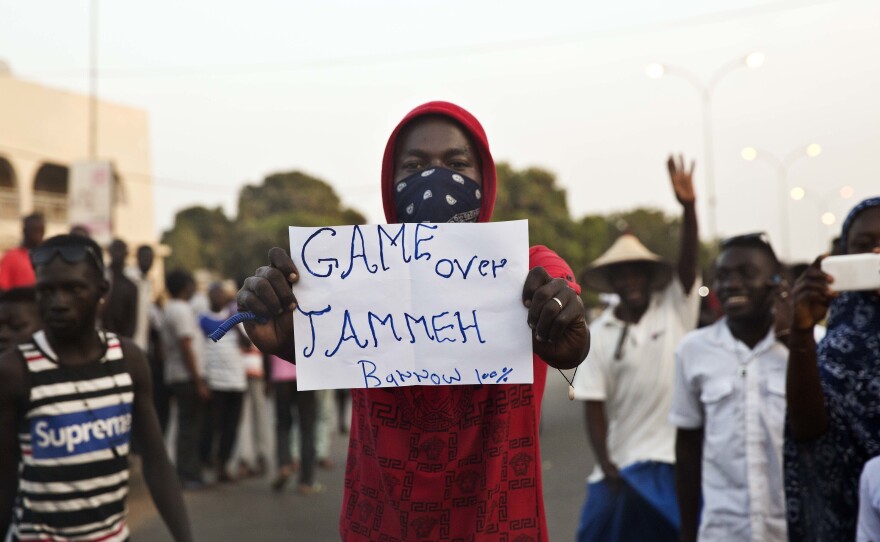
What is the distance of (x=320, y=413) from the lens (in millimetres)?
9961

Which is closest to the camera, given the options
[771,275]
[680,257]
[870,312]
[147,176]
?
[870,312]

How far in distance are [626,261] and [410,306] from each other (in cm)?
363

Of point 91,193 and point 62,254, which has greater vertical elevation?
point 91,193

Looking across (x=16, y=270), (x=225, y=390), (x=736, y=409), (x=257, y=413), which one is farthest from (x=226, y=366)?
(x=736, y=409)

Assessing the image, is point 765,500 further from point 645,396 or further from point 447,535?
point 447,535

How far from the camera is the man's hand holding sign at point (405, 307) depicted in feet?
7.41

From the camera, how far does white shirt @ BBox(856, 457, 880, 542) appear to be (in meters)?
3.01

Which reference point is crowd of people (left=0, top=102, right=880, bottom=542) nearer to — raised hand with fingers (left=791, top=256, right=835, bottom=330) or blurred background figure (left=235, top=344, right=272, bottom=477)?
raised hand with fingers (left=791, top=256, right=835, bottom=330)

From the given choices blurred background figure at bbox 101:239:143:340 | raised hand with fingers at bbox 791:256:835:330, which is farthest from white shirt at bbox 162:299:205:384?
raised hand with fingers at bbox 791:256:835:330

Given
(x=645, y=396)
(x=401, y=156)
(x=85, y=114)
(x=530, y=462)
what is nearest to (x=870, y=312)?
(x=530, y=462)

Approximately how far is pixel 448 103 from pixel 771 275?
2172 millimetres

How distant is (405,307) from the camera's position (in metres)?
2.31

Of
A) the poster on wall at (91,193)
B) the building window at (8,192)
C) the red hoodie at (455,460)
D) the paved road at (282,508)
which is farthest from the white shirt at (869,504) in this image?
the building window at (8,192)

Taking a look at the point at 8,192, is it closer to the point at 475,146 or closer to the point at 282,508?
the point at 282,508
